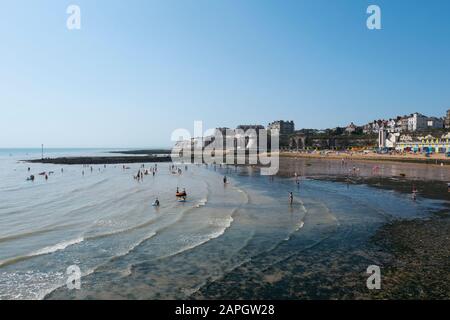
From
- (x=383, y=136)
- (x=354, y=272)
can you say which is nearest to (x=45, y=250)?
(x=354, y=272)

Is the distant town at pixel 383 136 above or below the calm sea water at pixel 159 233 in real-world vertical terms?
above

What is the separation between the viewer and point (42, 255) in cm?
1684

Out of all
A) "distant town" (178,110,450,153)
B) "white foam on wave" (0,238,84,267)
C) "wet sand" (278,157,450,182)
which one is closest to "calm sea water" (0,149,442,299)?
A: "white foam on wave" (0,238,84,267)

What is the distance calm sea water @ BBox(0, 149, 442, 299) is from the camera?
A: 13.6 meters

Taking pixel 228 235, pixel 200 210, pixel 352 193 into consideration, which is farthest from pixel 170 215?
pixel 352 193

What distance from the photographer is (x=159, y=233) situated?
20.9 metres

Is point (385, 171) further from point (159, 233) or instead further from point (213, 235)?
point (159, 233)

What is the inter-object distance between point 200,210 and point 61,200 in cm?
1516

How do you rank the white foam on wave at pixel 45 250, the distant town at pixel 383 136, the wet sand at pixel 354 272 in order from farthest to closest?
the distant town at pixel 383 136
the white foam on wave at pixel 45 250
the wet sand at pixel 354 272

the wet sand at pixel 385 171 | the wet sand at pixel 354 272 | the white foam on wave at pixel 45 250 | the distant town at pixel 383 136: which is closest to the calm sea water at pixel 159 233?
the white foam on wave at pixel 45 250

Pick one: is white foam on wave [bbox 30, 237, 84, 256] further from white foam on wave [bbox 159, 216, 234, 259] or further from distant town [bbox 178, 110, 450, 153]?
distant town [bbox 178, 110, 450, 153]

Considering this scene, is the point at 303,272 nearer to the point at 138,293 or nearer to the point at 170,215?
the point at 138,293

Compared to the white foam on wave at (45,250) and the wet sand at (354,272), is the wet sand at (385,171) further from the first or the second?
the white foam on wave at (45,250)

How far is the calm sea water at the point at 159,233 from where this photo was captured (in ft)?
44.6
